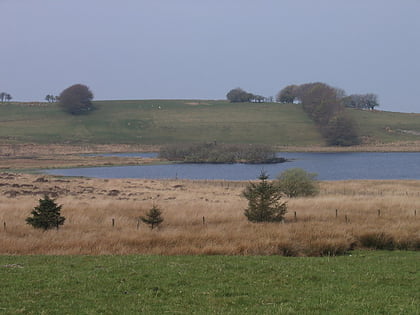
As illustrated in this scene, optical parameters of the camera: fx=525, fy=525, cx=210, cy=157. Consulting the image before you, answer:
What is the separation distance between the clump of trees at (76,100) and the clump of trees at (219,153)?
6027 centimetres

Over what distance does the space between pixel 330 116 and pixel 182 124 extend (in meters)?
41.3

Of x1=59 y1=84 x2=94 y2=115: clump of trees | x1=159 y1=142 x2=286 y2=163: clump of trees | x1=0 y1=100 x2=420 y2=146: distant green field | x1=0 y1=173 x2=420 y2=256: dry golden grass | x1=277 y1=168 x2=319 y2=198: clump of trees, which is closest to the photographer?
x1=0 y1=173 x2=420 y2=256: dry golden grass

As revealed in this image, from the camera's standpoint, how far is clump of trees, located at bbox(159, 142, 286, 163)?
10369 cm

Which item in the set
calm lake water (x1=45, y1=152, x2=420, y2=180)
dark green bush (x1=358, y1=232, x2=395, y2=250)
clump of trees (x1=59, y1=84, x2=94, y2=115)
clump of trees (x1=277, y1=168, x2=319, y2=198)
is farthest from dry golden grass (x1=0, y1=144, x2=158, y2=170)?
dark green bush (x1=358, y1=232, x2=395, y2=250)

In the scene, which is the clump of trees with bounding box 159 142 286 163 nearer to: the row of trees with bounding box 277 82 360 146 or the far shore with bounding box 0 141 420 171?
the far shore with bounding box 0 141 420 171

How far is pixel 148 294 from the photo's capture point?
32.1 feet

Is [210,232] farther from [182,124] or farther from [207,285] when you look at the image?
[182,124]

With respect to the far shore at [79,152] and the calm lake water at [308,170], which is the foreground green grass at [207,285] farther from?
the far shore at [79,152]

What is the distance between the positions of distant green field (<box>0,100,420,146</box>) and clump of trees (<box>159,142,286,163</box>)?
2003cm

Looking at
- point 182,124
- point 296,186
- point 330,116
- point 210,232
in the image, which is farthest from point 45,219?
point 182,124

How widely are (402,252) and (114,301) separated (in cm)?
989

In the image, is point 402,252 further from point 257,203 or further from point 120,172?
point 120,172

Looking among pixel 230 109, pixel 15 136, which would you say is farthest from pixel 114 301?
pixel 230 109

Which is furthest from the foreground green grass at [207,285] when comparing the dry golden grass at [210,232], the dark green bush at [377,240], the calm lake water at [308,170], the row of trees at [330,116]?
the row of trees at [330,116]
